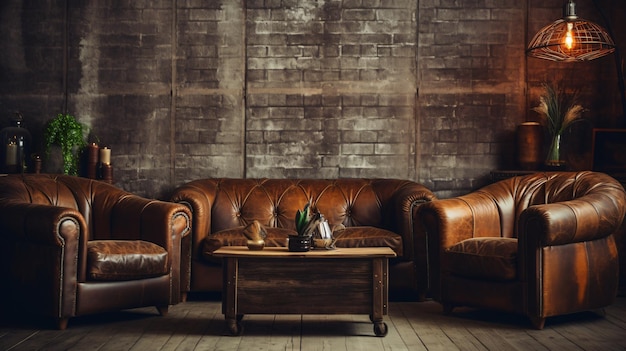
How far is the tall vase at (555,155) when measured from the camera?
6.51 m

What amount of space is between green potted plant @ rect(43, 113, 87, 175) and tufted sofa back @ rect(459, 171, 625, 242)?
334cm

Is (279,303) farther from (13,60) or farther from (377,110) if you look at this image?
(13,60)

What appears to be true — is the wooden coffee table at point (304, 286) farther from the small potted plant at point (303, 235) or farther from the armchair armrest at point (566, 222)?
the armchair armrest at point (566, 222)

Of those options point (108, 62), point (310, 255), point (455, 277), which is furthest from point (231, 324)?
point (108, 62)

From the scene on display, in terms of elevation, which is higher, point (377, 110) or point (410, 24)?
point (410, 24)

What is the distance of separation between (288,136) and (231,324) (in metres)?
2.64

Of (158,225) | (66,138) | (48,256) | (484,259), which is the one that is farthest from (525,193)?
(66,138)

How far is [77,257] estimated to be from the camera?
4.75 metres

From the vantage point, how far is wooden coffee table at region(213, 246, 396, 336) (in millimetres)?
4582

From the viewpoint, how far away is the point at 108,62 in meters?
6.90

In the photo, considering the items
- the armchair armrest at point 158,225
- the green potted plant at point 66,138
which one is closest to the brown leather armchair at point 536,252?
the armchair armrest at point 158,225

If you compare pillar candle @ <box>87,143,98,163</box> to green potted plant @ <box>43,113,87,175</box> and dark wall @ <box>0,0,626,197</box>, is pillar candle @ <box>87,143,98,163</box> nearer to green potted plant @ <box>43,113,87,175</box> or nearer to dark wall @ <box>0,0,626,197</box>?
green potted plant @ <box>43,113,87,175</box>

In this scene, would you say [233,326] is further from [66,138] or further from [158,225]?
[66,138]

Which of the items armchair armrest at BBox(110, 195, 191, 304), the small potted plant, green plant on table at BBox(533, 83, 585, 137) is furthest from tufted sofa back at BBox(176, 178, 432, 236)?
the small potted plant
